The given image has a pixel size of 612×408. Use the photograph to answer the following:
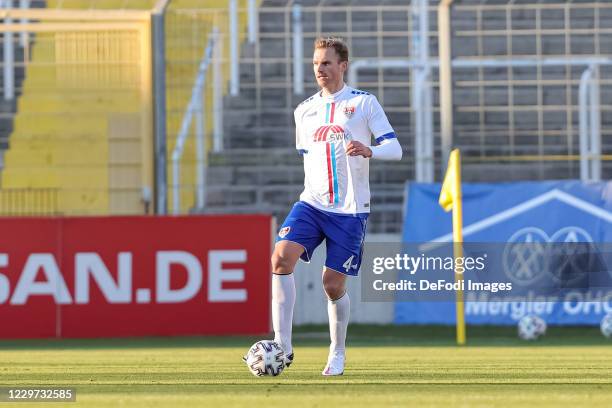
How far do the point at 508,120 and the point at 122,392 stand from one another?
846 centimetres

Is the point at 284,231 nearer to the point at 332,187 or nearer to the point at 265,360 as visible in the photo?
the point at 332,187

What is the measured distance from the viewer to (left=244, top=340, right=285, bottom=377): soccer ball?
22.8 feet

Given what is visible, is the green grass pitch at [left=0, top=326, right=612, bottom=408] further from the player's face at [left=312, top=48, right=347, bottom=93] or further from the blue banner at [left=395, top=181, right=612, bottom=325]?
the player's face at [left=312, top=48, right=347, bottom=93]

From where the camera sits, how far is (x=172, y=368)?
26.1 ft

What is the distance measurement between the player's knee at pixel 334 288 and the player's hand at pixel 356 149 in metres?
0.78

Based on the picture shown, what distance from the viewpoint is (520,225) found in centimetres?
1288

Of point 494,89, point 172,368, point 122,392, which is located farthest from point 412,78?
point 122,392

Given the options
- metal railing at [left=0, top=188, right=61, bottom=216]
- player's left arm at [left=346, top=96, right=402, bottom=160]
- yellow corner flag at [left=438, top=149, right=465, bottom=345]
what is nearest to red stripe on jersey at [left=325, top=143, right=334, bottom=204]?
player's left arm at [left=346, top=96, right=402, bottom=160]

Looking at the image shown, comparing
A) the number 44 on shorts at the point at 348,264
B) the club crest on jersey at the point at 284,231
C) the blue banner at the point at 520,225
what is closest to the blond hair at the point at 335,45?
the club crest on jersey at the point at 284,231

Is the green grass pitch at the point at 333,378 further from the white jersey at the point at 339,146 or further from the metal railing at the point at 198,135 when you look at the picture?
the metal railing at the point at 198,135

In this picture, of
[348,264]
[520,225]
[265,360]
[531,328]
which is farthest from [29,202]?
[265,360]

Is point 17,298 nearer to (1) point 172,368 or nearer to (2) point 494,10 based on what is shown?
(1) point 172,368

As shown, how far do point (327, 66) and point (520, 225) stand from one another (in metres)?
5.88

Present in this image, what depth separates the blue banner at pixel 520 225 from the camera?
12664 mm
